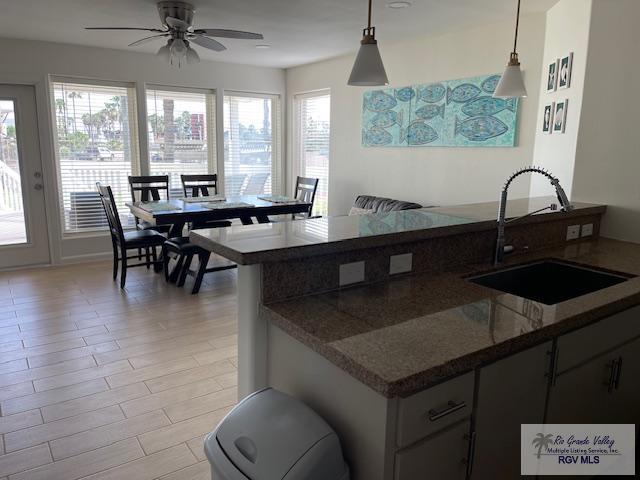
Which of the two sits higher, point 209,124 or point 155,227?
point 209,124

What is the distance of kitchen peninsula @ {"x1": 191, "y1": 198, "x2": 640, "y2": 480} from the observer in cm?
117

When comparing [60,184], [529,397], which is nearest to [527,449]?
[529,397]

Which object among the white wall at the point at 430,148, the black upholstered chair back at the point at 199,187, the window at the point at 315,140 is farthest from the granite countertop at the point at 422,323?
the window at the point at 315,140

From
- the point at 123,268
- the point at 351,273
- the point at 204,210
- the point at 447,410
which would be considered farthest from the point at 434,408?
the point at 123,268

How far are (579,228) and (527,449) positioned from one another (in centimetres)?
159

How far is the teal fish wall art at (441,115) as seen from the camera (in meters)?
4.08

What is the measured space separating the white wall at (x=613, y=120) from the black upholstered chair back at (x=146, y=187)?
171 inches

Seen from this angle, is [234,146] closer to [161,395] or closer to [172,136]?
[172,136]

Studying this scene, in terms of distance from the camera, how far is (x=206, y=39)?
12.5 feet

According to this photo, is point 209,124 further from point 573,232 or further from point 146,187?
point 573,232

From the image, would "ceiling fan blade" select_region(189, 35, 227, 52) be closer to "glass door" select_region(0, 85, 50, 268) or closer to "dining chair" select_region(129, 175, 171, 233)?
"dining chair" select_region(129, 175, 171, 233)

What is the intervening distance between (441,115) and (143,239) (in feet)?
10.3

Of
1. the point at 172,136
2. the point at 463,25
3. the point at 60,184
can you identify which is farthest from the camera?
the point at 172,136

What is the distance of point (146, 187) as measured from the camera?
5387mm
